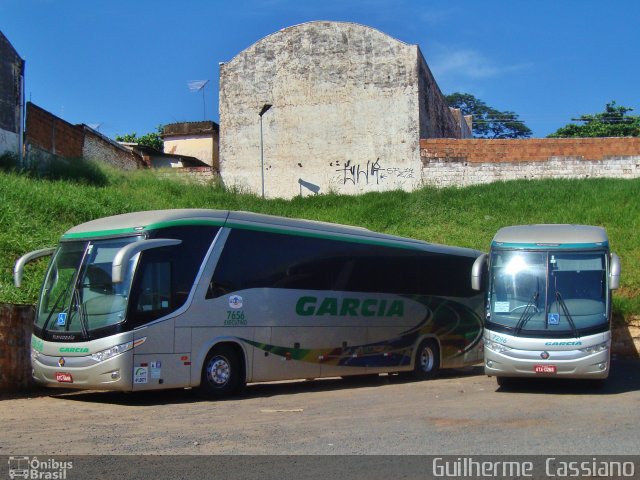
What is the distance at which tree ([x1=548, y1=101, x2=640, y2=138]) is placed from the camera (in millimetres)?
58719

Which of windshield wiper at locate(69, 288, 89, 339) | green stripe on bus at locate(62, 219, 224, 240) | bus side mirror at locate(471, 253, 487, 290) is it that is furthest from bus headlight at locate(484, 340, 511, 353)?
windshield wiper at locate(69, 288, 89, 339)

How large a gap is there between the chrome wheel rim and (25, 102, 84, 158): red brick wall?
1657 cm

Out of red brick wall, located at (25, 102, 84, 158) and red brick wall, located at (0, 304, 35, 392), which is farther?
red brick wall, located at (25, 102, 84, 158)

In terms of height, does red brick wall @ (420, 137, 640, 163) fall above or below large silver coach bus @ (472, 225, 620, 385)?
above

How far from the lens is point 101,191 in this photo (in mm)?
25234

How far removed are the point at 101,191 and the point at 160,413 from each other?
15548 millimetres

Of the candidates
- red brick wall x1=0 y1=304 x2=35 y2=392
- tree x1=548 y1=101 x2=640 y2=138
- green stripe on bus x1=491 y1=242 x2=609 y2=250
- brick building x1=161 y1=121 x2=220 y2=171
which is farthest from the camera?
tree x1=548 y1=101 x2=640 y2=138

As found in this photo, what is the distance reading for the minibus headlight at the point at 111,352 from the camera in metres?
11.5

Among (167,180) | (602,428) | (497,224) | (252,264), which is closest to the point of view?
(602,428)

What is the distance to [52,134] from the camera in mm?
28438

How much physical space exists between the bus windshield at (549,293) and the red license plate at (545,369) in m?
0.56

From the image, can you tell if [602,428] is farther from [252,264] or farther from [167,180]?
[167,180]

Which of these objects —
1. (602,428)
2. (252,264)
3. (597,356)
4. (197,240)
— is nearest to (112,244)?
(197,240)

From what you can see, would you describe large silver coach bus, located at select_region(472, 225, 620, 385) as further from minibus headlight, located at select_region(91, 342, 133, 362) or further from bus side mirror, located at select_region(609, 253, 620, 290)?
minibus headlight, located at select_region(91, 342, 133, 362)
